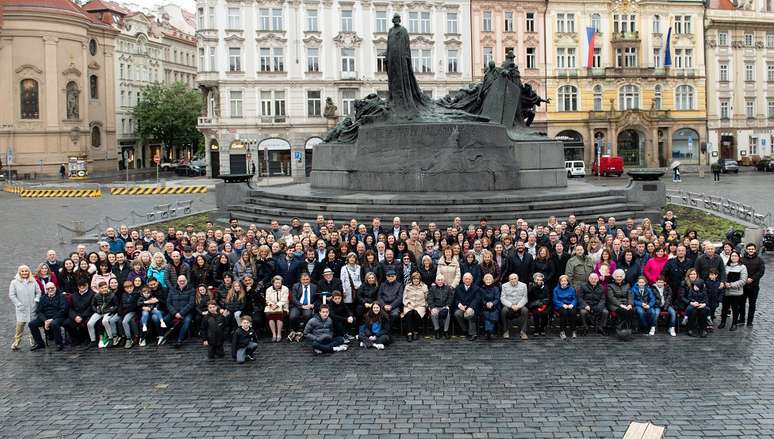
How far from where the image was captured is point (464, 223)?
62.3 ft

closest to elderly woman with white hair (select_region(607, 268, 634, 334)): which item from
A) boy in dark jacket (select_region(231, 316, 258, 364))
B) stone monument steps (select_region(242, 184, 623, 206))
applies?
boy in dark jacket (select_region(231, 316, 258, 364))

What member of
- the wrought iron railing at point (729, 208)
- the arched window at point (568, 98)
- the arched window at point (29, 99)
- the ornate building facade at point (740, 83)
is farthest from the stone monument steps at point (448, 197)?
the arched window at point (29, 99)

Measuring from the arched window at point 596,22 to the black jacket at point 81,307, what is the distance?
6082 centimetres

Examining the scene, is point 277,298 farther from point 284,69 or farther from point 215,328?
point 284,69

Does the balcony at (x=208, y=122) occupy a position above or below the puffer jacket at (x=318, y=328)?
above

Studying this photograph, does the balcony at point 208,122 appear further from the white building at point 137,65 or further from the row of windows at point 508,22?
the row of windows at point 508,22

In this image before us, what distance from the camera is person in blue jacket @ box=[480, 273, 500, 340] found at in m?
12.1

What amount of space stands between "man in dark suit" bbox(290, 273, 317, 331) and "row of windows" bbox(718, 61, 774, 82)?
65476 mm

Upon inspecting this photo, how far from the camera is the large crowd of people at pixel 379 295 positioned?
1200 cm

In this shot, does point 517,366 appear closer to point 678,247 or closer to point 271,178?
point 678,247

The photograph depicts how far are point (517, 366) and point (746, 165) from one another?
6606 cm

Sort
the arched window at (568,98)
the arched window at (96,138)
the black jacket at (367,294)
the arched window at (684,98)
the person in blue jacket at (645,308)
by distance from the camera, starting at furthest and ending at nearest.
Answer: the arched window at (96,138) < the arched window at (684,98) < the arched window at (568,98) < the black jacket at (367,294) < the person in blue jacket at (645,308)

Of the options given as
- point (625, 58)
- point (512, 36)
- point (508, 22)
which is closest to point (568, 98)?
point (625, 58)

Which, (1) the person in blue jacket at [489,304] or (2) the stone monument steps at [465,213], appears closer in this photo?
(1) the person in blue jacket at [489,304]
